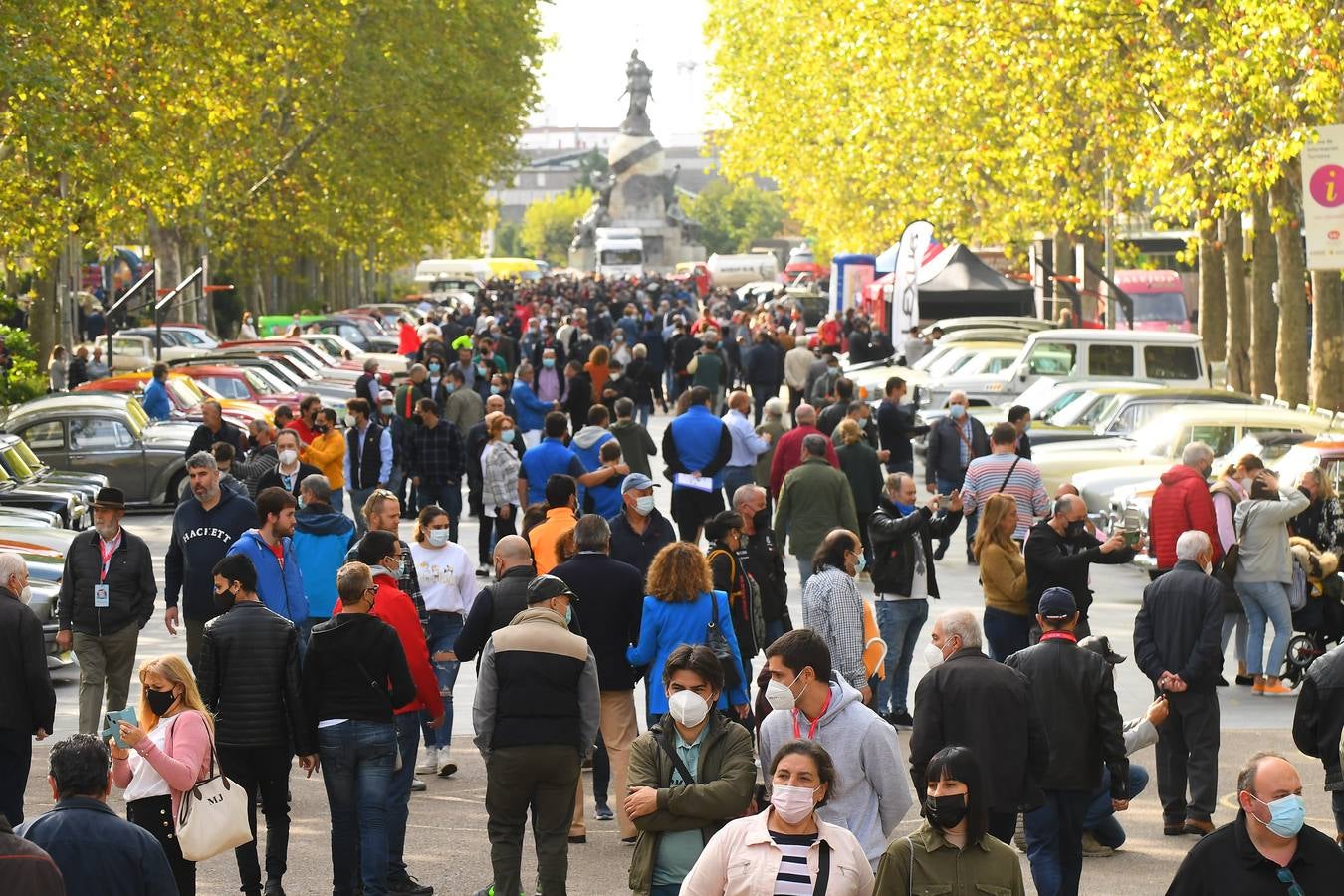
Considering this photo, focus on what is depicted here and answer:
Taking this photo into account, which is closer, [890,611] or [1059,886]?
[1059,886]

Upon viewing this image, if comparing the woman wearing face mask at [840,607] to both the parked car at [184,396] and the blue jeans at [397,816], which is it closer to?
the blue jeans at [397,816]

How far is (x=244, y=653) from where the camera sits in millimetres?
9930

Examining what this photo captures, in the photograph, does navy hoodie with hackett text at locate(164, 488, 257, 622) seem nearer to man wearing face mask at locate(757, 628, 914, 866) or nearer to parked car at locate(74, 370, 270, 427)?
man wearing face mask at locate(757, 628, 914, 866)

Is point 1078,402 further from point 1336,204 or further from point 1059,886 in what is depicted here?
point 1059,886

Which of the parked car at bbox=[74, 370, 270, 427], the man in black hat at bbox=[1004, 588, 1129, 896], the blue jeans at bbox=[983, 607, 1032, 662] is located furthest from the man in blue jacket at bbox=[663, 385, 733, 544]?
the man in black hat at bbox=[1004, 588, 1129, 896]

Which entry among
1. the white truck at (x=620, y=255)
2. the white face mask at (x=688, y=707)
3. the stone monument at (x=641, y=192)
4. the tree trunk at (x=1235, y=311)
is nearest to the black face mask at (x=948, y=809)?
the white face mask at (x=688, y=707)

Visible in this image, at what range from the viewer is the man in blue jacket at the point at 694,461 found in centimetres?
1930

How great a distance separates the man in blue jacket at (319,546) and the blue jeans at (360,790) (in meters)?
3.19

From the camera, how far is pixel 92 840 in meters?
7.22

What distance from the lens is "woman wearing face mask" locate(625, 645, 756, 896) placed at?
25.6 feet

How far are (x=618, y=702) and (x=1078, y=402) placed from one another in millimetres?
16479

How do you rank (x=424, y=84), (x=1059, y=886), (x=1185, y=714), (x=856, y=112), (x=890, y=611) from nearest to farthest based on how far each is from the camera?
(x=1059, y=886)
(x=1185, y=714)
(x=890, y=611)
(x=856, y=112)
(x=424, y=84)

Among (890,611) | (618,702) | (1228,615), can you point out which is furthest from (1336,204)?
(618,702)

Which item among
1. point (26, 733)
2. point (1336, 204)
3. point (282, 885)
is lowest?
point (282, 885)
